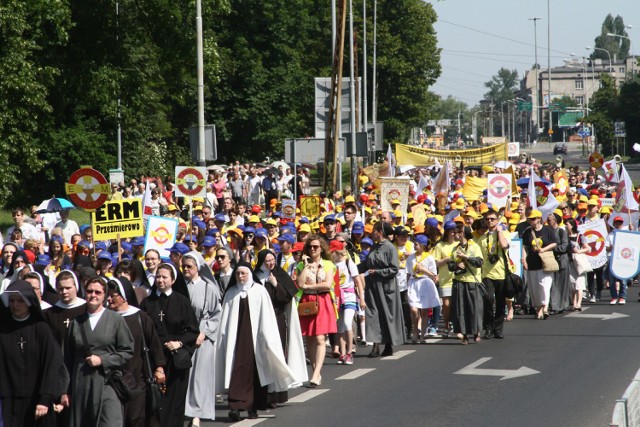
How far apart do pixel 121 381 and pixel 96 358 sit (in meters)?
0.30

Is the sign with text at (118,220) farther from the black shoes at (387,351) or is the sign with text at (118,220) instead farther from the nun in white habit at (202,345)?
the nun in white habit at (202,345)

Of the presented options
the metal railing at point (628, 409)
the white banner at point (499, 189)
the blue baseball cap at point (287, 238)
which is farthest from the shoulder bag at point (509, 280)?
the metal railing at point (628, 409)

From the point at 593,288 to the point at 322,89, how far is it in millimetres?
11840

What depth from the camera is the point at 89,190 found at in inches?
692

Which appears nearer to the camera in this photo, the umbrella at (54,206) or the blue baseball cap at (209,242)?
the blue baseball cap at (209,242)

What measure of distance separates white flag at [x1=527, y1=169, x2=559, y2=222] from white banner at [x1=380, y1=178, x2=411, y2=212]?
272 centimetres

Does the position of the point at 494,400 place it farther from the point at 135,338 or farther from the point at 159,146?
the point at 159,146

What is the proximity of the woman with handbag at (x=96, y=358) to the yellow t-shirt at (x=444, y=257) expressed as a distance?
28.6ft

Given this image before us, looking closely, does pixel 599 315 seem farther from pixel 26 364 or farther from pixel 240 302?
pixel 26 364

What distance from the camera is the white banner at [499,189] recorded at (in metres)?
28.8

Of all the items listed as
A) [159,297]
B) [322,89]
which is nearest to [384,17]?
[322,89]

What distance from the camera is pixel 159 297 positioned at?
11.1 meters

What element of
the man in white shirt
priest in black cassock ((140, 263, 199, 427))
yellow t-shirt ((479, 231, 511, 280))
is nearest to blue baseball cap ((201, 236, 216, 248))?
yellow t-shirt ((479, 231, 511, 280))

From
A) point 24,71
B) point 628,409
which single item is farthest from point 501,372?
point 24,71
